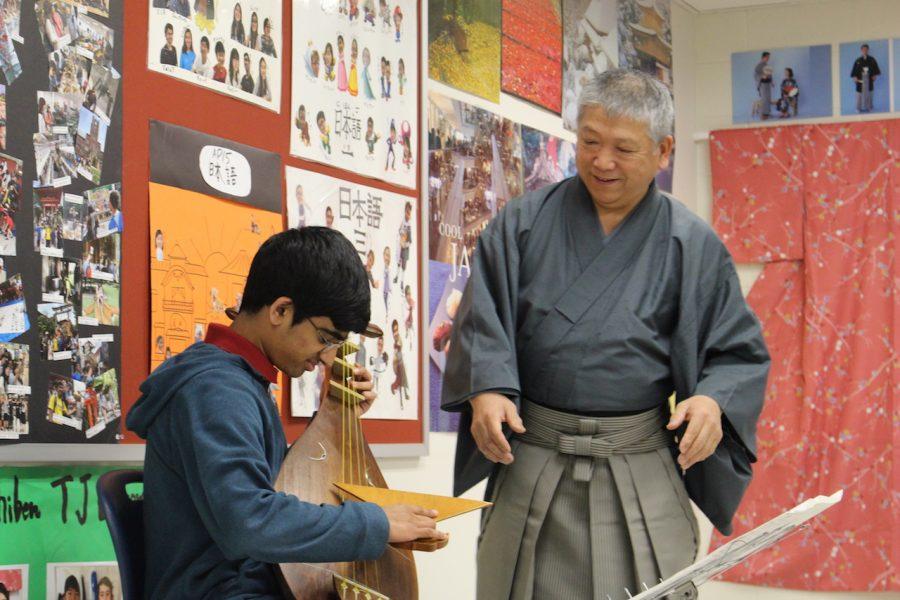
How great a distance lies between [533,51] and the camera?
3963 mm

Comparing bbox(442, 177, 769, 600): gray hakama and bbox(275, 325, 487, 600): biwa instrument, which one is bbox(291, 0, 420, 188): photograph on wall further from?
bbox(275, 325, 487, 600): biwa instrument

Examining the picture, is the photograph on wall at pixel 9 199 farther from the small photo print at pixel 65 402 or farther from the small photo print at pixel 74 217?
the small photo print at pixel 65 402

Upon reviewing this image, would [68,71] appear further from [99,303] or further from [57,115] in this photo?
[99,303]

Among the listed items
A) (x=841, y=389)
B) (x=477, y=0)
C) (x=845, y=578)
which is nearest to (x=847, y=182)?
(x=841, y=389)

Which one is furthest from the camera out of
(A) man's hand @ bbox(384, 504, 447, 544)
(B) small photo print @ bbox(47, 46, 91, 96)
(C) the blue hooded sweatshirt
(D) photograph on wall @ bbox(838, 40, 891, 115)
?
(D) photograph on wall @ bbox(838, 40, 891, 115)

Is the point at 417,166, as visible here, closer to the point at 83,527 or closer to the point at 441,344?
the point at 441,344

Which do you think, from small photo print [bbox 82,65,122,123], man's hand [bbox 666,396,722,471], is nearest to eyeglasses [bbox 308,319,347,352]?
man's hand [bbox 666,396,722,471]

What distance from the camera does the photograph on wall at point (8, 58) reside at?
79.7 inches

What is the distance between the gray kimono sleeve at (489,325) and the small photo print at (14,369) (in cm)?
70

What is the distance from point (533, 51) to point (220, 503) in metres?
2.77

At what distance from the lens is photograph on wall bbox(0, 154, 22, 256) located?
2002mm

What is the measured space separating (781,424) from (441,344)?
2.10 m

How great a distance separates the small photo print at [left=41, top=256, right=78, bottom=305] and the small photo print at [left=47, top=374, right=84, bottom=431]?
14 cm

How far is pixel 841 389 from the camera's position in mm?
4883
